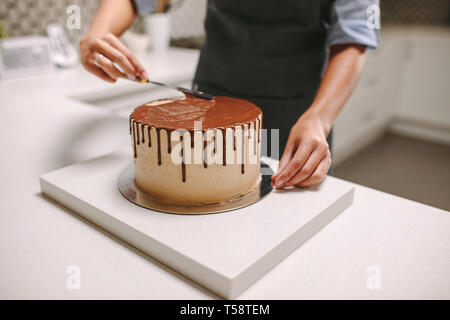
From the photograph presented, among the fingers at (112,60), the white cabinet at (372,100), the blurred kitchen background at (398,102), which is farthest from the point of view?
the white cabinet at (372,100)

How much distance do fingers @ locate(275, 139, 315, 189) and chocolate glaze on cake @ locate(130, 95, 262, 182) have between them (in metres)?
0.07

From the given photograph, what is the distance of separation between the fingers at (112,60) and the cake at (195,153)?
0.18 meters

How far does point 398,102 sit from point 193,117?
3.62 meters

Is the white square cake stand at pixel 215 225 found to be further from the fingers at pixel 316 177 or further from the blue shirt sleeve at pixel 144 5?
the blue shirt sleeve at pixel 144 5

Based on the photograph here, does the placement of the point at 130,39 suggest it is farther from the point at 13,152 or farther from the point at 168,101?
the point at 168,101

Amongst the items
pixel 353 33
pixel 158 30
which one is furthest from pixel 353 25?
pixel 158 30

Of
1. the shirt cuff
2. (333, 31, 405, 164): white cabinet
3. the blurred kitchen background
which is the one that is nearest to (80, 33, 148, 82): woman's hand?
the shirt cuff

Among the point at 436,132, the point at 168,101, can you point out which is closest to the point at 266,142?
the point at 168,101

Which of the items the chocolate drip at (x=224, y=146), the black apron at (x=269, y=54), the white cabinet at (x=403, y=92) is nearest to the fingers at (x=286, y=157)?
the chocolate drip at (x=224, y=146)

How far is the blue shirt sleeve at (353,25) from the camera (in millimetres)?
1021

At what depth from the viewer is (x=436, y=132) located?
12.5 ft

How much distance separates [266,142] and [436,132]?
322cm

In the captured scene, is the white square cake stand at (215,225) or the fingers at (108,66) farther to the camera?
the fingers at (108,66)

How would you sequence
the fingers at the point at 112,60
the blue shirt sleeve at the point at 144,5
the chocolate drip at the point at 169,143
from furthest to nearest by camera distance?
1. the blue shirt sleeve at the point at 144,5
2. the fingers at the point at 112,60
3. the chocolate drip at the point at 169,143
